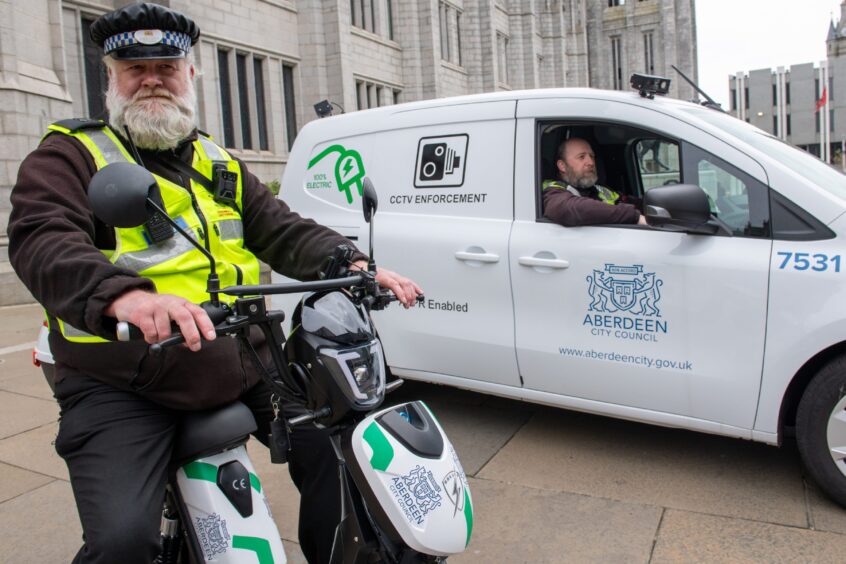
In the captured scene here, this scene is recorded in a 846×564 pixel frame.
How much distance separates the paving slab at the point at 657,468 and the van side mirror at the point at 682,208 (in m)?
1.23

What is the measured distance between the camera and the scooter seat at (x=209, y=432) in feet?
6.07

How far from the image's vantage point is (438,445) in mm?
1641

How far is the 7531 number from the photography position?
297cm

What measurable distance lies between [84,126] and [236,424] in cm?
93

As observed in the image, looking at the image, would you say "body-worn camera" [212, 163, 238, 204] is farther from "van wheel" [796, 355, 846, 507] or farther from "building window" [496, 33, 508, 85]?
"building window" [496, 33, 508, 85]

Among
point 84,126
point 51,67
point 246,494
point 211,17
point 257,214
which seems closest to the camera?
point 246,494

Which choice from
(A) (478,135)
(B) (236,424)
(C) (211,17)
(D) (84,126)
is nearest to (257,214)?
(D) (84,126)

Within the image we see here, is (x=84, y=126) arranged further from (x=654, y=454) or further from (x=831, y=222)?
(x=654, y=454)

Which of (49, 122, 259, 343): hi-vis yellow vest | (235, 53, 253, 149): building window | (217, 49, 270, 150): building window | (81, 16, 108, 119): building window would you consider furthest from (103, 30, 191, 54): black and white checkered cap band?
(235, 53, 253, 149): building window

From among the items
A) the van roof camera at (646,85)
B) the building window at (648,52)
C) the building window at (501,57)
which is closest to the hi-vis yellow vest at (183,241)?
the van roof camera at (646,85)

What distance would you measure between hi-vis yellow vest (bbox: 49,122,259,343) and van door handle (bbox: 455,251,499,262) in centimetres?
189

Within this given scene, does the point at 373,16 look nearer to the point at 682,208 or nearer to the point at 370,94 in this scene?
Answer: the point at 370,94

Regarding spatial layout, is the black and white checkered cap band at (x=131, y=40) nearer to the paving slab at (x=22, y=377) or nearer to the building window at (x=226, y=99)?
the paving slab at (x=22, y=377)

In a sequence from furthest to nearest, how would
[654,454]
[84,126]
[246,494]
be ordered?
[654,454] → [84,126] → [246,494]
